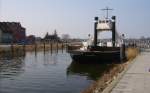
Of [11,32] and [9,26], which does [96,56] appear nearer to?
[11,32]

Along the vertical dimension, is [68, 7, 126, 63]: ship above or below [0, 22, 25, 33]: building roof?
below

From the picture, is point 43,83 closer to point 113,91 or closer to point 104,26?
point 113,91

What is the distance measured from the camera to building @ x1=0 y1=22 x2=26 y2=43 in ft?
324

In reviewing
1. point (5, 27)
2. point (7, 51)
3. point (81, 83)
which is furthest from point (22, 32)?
point (81, 83)

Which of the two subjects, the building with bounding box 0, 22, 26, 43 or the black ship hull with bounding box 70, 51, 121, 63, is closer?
the black ship hull with bounding box 70, 51, 121, 63

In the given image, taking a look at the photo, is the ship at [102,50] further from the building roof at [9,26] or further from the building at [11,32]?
the building roof at [9,26]

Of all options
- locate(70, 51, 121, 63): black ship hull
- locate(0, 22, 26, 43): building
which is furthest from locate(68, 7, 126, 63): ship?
locate(0, 22, 26, 43): building

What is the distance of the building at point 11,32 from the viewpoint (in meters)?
98.8

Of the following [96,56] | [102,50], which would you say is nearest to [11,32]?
[102,50]

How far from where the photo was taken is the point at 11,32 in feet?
331

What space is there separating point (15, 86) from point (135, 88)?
7.86 m

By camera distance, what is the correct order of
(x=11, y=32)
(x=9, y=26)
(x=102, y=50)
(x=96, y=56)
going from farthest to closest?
(x=9, y=26) < (x=11, y=32) < (x=102, y=50) < (x=96, y=56)

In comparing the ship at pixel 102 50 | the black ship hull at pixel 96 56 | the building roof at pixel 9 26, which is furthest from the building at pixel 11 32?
the black ship hull at pixel 96 56

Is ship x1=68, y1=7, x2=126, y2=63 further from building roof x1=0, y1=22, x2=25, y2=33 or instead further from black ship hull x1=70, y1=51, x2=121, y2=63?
building roof x1=0, y1=22, x2=25, y2=33
